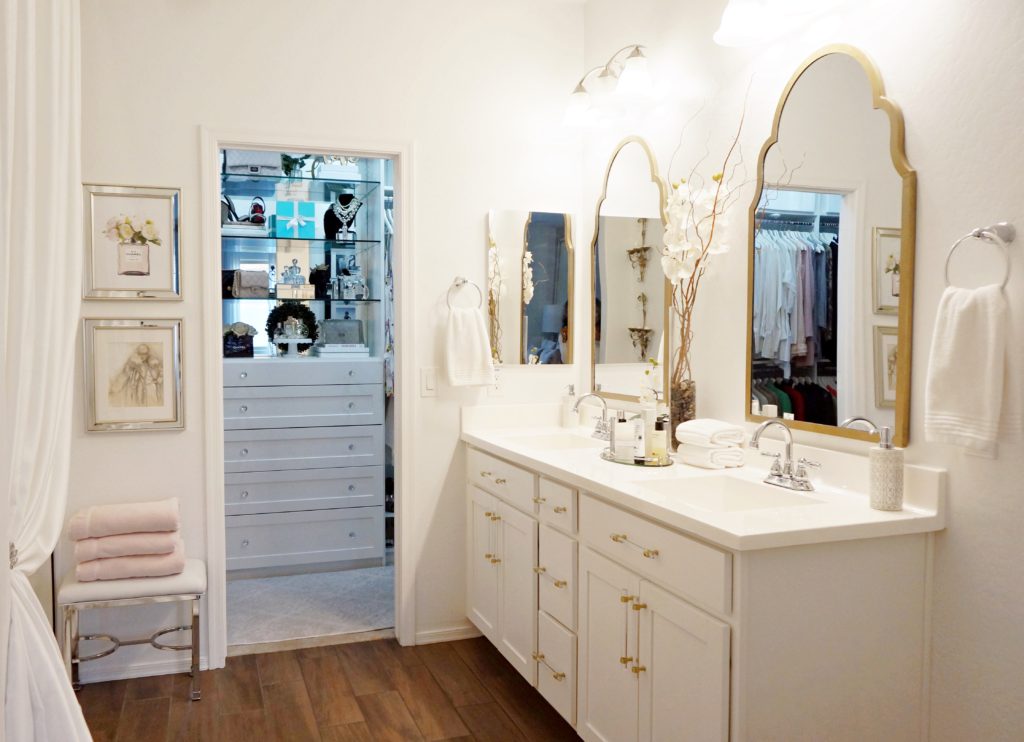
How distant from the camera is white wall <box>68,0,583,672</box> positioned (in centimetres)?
309

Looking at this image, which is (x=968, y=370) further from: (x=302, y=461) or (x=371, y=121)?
(x=302, y=461)

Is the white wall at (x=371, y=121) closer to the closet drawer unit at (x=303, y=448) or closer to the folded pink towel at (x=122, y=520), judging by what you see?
the folded pink towel at (x=122, y=520)

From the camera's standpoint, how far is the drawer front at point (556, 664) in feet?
8.30

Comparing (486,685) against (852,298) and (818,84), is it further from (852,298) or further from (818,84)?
(818,84)

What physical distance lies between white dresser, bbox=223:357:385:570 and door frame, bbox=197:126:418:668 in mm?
1004

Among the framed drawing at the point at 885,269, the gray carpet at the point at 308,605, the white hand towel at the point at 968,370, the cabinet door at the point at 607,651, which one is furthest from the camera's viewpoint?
the gray carpet at the point at 308,605

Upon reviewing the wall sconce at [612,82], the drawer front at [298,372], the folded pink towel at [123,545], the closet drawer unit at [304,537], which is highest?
the wall sconce at [612,82]

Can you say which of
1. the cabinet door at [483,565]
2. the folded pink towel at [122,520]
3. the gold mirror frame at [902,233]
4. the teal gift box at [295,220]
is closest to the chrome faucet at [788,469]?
the gold mirror frame at [902,233]

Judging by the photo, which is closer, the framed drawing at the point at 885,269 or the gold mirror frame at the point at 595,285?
the framed drawing at the point at 885,269

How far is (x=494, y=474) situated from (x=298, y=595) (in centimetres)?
153

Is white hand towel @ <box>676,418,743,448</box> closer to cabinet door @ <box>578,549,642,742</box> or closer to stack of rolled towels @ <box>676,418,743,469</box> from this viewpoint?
stack of rolled towels @ <box>676,418,743,469</box>

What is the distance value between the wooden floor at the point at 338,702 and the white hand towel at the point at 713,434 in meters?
1.01

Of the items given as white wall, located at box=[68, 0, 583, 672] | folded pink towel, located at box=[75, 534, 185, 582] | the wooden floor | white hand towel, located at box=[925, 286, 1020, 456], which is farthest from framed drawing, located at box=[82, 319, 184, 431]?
white hand towel, located at box=[925, 286, 1020, 456]

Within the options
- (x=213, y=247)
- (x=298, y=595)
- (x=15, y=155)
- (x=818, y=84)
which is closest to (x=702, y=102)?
(x=818, y=84)
